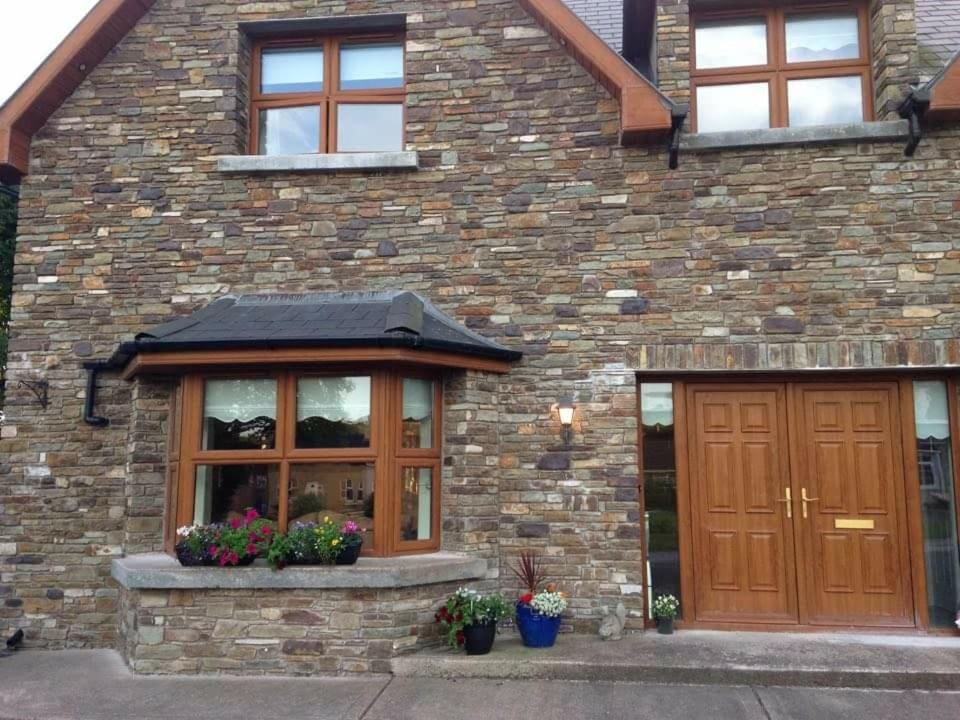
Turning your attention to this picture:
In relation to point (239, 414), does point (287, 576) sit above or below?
below

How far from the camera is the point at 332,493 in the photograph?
265 inches

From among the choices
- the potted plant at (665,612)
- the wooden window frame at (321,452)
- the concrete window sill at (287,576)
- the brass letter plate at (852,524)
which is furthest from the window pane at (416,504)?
the brass letter plate at (852,524)

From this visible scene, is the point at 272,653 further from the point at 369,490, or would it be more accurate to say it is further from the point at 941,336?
the point at 941,336

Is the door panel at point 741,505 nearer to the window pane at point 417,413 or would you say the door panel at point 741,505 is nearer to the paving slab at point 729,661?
the paving slab at point 729,661

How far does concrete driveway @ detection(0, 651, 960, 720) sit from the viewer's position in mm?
5207

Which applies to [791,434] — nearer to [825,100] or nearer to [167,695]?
[825,100]

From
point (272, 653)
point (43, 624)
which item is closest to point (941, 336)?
point (272, 653)

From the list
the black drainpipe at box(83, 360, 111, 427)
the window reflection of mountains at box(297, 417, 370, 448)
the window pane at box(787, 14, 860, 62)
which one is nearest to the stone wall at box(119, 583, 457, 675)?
the window reflection of mountains at box(297, 417, 370, 448)

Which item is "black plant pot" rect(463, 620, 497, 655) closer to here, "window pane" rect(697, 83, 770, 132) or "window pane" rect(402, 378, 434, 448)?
"window pane" rect(402, 378, 434, 448)

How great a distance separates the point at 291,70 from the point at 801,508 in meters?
6.95

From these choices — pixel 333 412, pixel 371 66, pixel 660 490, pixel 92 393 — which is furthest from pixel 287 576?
pixel 371 66

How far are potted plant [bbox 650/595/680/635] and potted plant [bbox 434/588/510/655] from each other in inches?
57.6

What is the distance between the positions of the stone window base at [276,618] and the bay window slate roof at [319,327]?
1.90 metres

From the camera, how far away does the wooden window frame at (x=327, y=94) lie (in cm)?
801
